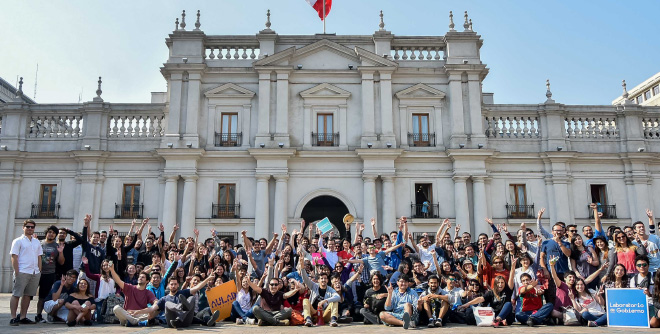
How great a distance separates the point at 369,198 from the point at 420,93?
558 centimetres

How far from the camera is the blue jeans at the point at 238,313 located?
11469 millimetres

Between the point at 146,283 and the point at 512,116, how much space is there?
19.2m

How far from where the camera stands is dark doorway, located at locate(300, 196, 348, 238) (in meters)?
25.2

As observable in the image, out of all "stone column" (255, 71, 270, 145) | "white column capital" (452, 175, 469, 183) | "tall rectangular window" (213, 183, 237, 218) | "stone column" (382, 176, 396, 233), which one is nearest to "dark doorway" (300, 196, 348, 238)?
"stone column" (382, 176, 396, 233)

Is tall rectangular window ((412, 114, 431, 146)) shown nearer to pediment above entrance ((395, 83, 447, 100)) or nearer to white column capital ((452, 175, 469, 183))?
pediment above entrance ((395, 83, 447, 100))

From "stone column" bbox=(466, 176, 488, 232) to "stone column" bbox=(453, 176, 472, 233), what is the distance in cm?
38

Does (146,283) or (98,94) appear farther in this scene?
(98,94)

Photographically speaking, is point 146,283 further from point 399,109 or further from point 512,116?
point 512,116

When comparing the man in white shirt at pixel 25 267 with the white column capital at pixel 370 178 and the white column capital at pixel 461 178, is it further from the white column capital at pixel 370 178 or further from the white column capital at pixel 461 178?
the white column capital at pixel 461 178

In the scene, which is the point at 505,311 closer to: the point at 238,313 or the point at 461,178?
the point at 238,313

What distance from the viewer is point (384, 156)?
23.5 meters

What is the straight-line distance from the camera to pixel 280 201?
23.2m

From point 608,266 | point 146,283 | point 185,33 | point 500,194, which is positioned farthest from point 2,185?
point 608,266

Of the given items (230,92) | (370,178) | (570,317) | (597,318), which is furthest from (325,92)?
(597,318)
